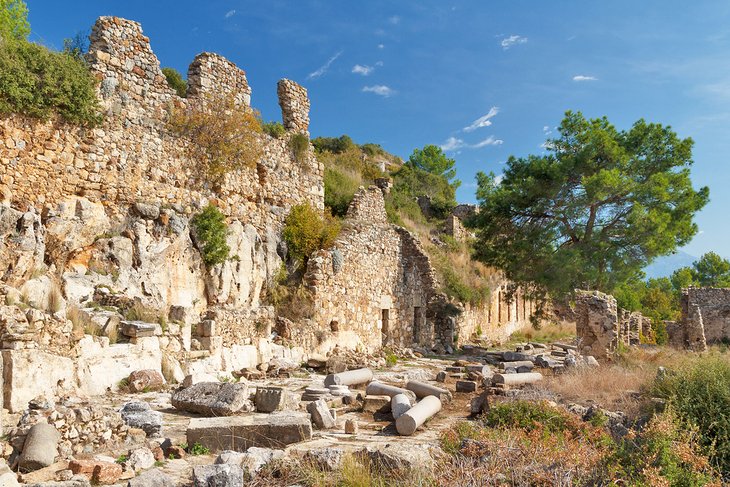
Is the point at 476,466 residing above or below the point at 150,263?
below

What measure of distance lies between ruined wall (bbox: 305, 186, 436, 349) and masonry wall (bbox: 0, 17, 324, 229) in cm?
230

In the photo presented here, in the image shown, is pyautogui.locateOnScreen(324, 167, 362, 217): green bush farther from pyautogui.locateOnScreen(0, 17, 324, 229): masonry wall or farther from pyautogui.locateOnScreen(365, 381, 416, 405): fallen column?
pyautogui.locateOnScreen(365, 381, 416, 405): fallen column

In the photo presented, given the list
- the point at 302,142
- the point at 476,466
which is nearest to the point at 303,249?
the point at 302,142

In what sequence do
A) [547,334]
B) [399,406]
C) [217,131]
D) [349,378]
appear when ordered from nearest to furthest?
1. [399,406]
2. [349,378]
3. [217,131]
4. [547,334]

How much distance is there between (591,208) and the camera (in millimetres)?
20109

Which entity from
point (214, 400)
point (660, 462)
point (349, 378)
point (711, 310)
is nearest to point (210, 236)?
point (349, 378)

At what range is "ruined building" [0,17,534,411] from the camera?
28.2 ft

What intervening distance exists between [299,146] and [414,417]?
11.2 m

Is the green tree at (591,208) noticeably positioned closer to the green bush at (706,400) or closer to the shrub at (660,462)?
the green bush at (706,400)

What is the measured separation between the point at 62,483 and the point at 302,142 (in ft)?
44.4

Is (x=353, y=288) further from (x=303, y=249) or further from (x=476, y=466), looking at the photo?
(x=476, y=466)

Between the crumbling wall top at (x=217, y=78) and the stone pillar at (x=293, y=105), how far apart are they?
190 centimetres

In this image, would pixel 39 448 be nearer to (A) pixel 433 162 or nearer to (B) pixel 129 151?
(B) pixel 129 151

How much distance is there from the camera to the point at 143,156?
12.5 metres
